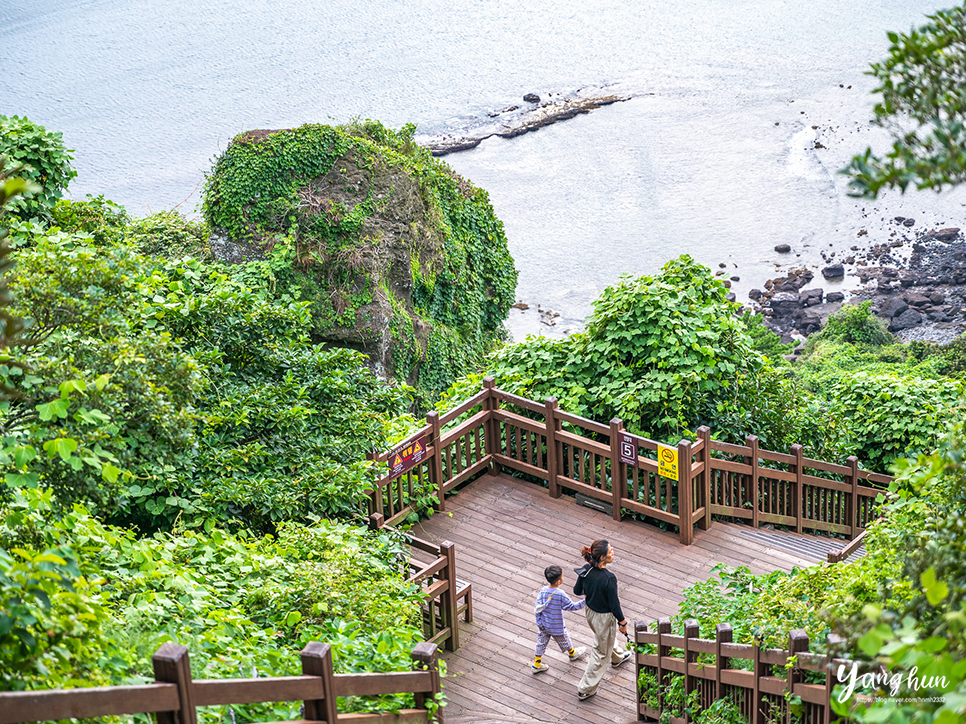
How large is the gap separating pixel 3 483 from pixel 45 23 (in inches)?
1991

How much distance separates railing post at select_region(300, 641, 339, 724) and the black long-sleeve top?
349cm

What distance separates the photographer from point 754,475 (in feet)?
35.6

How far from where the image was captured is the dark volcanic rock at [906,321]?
32.2 m

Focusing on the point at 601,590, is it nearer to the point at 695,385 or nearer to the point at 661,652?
the point at 661,652

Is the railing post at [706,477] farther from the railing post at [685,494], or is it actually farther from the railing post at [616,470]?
the railing post at [616,470]

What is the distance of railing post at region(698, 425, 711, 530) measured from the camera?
10.2m

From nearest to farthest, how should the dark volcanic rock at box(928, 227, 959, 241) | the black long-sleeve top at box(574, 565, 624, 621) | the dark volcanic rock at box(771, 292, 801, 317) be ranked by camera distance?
the black long-sleeve top at box(574, 565, 624, 621), the dark volcanic rock at box(771, 292, 801, 317), the dark volcanic rock at box(928, 227, 959, 241)

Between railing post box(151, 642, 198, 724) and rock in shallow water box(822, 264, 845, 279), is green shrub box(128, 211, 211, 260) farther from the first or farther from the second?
rock in shallow water box(822, 264, 845, 279)

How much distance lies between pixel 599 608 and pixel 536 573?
210cm

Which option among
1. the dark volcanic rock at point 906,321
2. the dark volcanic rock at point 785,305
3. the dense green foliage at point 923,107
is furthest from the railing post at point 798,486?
the dark volcanic rock at point 906,321

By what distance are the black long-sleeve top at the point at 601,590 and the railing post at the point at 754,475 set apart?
3347mm

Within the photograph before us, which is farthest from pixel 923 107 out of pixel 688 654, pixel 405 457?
pixel 405 457

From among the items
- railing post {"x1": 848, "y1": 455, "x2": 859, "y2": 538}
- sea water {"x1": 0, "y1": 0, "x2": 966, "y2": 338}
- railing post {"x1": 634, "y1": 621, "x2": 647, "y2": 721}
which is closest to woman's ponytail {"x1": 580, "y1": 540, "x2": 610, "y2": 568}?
railing post {"x1": 634, "y1": 621, "x2": 647, "y2": 721}

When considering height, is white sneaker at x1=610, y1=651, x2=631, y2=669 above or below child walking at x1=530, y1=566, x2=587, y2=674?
below
